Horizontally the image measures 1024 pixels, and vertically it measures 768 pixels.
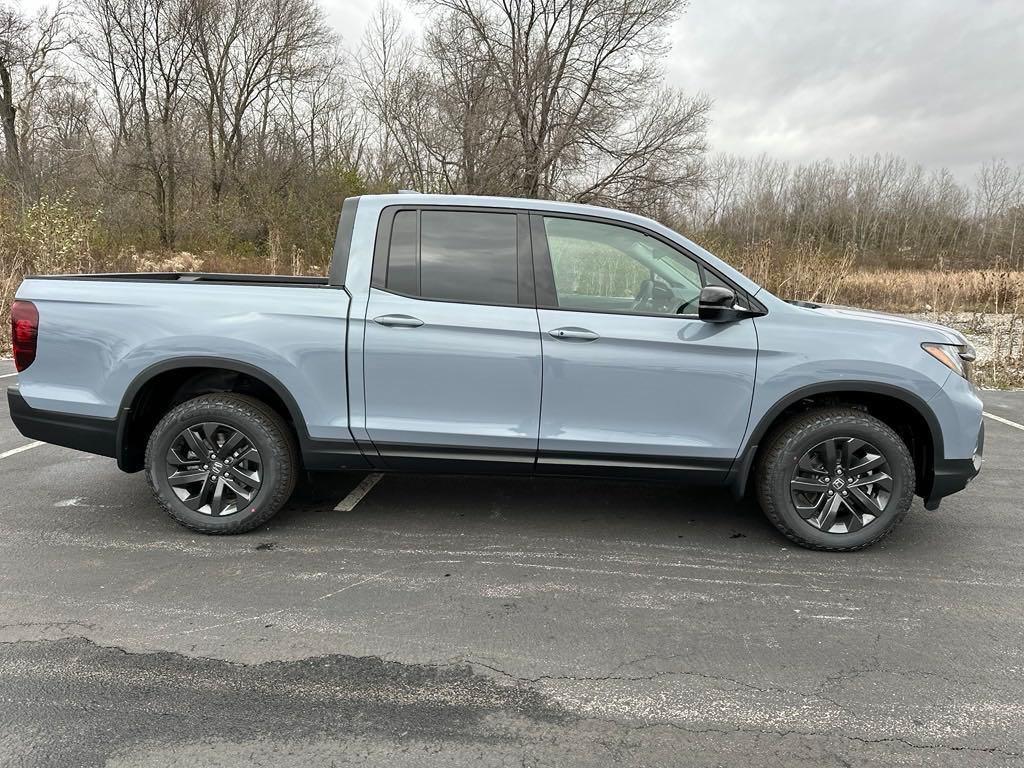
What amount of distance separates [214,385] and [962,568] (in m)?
4.37

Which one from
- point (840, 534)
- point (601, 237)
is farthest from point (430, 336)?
point (840, 534)

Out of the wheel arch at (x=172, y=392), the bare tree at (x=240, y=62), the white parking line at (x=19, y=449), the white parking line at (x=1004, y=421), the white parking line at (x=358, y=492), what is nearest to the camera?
the wheel arch at (x=172, y=392)

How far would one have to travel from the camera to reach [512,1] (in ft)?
75.1

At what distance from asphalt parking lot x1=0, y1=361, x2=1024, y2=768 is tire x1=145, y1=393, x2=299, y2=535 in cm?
17

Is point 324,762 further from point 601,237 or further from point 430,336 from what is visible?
point 601,237

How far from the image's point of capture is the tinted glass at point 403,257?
141 inches

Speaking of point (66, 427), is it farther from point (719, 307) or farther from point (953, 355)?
point (953, 355)

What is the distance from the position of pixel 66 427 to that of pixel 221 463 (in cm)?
91

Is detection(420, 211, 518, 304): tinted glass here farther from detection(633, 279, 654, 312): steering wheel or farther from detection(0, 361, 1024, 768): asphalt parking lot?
detection(0, 361, 1024, 768): asphalt parking lot

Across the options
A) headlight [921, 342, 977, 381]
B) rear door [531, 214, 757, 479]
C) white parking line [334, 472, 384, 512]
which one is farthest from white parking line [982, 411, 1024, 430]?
white parking line [334, 472, 384, 512]

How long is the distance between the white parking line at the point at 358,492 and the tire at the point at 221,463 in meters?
0.54

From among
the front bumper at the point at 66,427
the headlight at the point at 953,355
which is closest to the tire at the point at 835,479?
the headlight at the point at 953,355

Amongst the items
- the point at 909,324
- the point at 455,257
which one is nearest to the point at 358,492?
the point at 455,257

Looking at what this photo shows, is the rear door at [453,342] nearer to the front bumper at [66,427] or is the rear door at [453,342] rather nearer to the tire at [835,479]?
the tire at [835,479]
